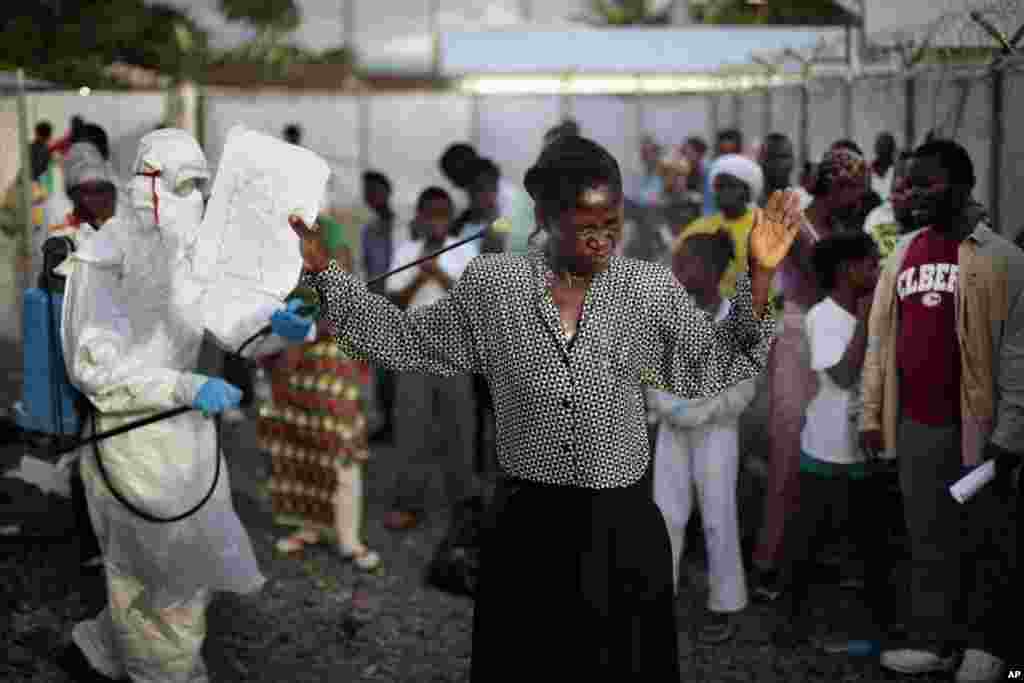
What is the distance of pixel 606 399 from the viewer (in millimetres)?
2941

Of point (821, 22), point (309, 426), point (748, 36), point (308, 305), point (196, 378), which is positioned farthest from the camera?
point (821, 22)

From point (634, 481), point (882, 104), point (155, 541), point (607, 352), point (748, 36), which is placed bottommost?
point (155, 541)

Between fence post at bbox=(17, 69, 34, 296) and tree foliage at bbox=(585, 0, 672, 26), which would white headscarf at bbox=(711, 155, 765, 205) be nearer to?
fence post at bbox=(17, 69, 34, 296)

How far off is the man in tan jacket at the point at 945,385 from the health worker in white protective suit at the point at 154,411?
2406mm

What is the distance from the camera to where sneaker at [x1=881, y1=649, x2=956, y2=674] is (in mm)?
4586

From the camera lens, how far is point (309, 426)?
6.00 metres

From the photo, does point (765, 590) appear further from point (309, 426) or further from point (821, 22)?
point (821, 22)

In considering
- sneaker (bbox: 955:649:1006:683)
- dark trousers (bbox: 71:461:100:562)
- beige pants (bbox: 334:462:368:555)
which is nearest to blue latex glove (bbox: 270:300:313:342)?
beige pants (bbox: 334:462:368:555)

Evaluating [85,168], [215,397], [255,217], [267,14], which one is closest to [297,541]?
[85,168]

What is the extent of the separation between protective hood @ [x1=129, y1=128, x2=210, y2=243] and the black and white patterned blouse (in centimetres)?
118

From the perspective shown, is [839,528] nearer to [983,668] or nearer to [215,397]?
[983,668]

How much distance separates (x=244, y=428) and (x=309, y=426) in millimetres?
3169

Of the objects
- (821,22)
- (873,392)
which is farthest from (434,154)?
(873,392)

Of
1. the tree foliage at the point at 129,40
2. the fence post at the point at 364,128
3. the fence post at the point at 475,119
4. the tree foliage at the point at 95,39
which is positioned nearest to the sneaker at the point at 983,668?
the fence post at the point at 475,119
